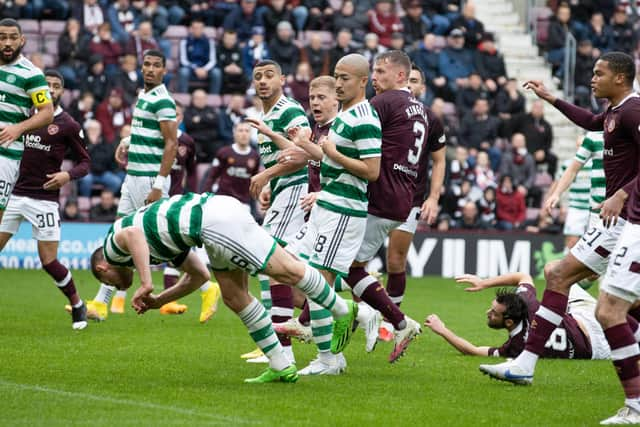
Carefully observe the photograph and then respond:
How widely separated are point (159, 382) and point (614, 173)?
12.6 feet

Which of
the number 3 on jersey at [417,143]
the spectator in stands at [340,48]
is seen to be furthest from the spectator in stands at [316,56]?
the number 3 on jersey at [417,143]

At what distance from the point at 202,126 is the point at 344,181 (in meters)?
13.8

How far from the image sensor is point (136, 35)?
77.4 ft

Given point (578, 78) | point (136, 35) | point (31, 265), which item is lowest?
point (31, 265)

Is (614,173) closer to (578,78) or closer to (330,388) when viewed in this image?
(330,388)

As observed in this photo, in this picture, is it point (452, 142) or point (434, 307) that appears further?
point (452, 142)

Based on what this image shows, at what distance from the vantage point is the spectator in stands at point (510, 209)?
22969 mm

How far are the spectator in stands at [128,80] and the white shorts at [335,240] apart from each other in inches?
550

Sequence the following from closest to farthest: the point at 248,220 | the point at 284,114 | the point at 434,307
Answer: the point at 248,220, the point at 284,114, the point at 434,307

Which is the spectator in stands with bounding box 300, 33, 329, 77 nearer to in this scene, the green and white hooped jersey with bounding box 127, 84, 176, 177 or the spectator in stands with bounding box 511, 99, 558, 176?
the spectator in stands with bounding box 511, 99, 558, 176

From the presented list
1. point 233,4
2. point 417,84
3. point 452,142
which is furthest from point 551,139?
point 417,84

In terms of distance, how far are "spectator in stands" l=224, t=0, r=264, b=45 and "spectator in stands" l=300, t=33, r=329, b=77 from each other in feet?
4.47

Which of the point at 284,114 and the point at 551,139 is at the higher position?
the point at 284,114

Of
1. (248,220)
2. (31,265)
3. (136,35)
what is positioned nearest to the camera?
(248,220)
